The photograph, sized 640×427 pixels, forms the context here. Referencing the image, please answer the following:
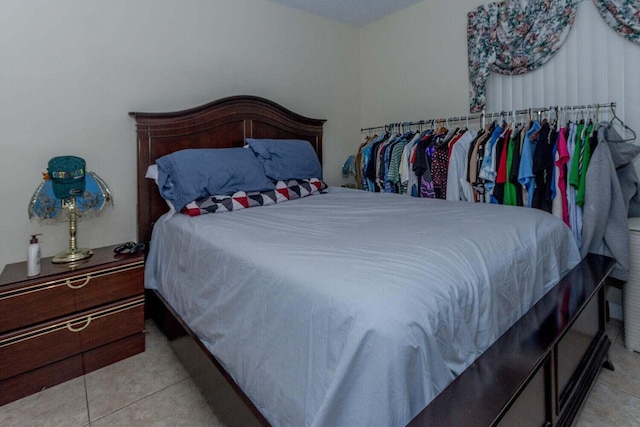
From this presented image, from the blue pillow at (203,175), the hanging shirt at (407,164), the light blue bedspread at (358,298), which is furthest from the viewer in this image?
the hanging shirt at (407,164)

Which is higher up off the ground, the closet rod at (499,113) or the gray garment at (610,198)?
the closet rod at (499,113)

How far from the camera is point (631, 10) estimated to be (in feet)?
6.59

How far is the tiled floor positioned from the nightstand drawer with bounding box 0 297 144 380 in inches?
6.3

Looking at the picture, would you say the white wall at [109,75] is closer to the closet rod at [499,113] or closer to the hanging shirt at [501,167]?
the closet rod at [499,113]

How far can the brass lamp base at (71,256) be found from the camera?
6.17 feet

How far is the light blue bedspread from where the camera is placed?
30.9 inches

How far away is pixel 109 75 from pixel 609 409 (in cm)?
323

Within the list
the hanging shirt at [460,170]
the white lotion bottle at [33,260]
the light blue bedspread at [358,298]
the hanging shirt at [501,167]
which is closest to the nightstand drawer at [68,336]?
the white lotion bottle at [33,260]

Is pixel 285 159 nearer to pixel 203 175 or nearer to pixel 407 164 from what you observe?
pixel 203 175

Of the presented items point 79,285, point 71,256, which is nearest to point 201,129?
point 71,256

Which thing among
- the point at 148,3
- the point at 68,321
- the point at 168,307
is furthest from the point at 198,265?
the point at 148,3

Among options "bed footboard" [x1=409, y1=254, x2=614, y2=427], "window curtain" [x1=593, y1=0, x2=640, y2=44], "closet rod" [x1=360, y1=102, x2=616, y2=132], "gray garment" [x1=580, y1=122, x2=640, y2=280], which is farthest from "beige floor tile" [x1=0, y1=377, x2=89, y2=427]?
"window curtain" [x1=593, y1=0, x2=640, y2=44]

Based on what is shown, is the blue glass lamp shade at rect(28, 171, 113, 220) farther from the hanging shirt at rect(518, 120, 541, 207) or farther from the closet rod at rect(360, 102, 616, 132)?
the hanging shirt at rect(518, 120, 541, 207)

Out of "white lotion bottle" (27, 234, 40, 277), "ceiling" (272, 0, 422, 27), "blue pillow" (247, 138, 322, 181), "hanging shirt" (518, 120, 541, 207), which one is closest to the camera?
"white lotion bottle" (27, 234, 40, 277)
